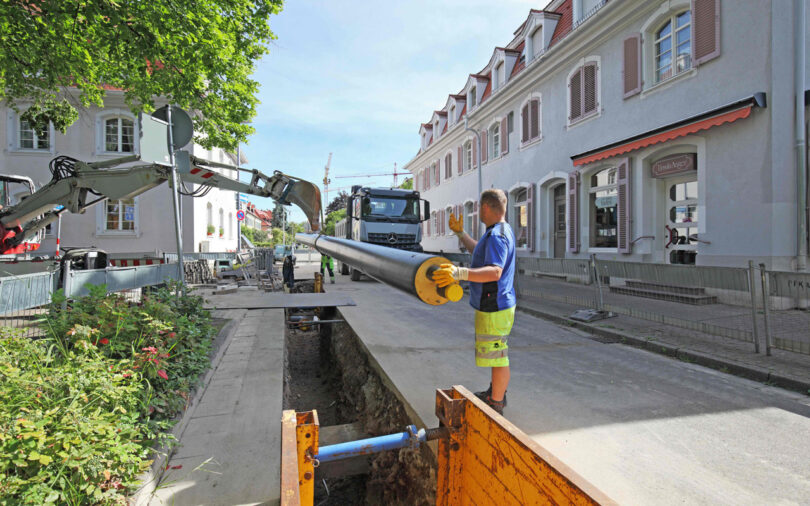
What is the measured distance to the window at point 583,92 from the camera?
507 inches

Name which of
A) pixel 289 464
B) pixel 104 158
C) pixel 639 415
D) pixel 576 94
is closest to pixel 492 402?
pixel 639 415

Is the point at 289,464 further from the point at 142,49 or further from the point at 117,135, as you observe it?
the point at 117,135

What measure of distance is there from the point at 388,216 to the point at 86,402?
39.1 ft

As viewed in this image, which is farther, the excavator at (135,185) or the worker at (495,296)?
the excavator at (135,185)

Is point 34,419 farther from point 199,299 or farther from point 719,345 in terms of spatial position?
point 719,345

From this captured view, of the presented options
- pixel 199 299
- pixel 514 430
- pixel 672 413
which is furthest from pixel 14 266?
pixel 672 413

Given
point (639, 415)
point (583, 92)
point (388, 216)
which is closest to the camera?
point (639, 415)

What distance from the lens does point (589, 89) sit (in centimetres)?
1316

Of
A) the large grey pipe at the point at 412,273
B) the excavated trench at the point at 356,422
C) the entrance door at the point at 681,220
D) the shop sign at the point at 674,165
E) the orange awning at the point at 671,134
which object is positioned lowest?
the excavated trench at the point at 356,422

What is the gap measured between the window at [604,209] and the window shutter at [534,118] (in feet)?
12.3

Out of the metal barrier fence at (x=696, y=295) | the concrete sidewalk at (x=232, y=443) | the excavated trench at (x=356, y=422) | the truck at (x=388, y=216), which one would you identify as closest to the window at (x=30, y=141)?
the truck at (x=388, y=216)

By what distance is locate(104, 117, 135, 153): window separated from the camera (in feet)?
58.1

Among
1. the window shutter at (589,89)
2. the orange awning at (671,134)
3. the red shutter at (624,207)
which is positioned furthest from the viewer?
the window shutter at (589,89)

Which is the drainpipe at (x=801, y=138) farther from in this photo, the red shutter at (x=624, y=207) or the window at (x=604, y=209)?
the window at (x=604, y=209)
